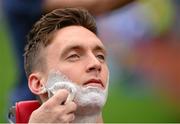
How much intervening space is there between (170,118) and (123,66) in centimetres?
39

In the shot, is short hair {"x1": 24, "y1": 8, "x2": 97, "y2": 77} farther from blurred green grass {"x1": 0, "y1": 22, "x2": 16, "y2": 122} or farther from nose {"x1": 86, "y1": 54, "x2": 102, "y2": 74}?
blurred green grass {"x1": 0, "y1": 22, "x2": 16, "y2": 122}

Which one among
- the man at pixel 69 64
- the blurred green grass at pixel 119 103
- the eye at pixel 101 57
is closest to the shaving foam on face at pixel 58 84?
the man at pixel 69 64

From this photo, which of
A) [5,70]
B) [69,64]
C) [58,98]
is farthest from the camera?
[5,70]

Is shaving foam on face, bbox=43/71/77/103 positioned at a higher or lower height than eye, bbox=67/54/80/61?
lower

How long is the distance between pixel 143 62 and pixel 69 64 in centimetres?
101

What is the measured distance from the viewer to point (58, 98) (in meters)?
1.24

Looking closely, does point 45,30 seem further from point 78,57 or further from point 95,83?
point 95,83

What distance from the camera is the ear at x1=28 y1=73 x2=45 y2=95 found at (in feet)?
4.60

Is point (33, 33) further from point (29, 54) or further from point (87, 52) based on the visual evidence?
point (87, 52)

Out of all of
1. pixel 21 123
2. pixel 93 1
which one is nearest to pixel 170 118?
pixel 93 1

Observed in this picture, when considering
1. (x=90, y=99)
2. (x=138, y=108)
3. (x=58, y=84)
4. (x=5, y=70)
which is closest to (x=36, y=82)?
(x=58, y=84)

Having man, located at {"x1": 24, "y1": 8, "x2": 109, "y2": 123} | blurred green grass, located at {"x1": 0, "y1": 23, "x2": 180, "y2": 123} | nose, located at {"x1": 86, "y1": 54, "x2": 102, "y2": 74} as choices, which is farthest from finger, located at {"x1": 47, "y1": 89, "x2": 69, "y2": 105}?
blurred green grass, located at {"x1": 0, "y1": 23, "x2": 180, "y2": 123}

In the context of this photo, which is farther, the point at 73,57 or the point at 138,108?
the point at 138,108

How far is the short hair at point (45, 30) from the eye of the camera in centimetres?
142
